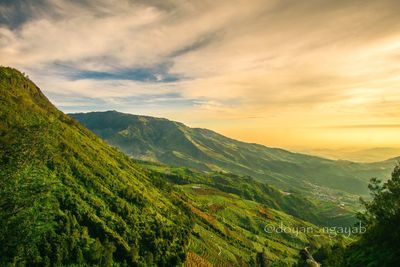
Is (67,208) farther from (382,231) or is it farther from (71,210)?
(382,231)

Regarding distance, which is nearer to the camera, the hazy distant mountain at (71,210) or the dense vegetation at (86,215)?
the hazy distant mountain at (71,210)

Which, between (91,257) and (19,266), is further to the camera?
(91,257)

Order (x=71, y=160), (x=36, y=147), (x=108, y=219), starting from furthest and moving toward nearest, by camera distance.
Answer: (x=71, y=160) < (x=108, y=219) < (x=36, y=147)

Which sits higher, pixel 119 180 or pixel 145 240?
pixel 119 180

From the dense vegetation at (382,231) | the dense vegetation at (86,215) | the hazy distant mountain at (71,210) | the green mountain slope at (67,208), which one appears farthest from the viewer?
the dense vegetation at (382,231)

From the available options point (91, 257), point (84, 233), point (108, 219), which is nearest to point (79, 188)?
point (108, 219)

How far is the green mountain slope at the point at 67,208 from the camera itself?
73688 mm

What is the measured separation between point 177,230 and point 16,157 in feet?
372

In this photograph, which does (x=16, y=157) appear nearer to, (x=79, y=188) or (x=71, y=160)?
(x=79, y=188)

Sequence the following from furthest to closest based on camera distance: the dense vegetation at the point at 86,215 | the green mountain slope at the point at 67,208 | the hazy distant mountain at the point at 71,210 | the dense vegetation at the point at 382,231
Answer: the dense vegetation at the point at 382,231 < the dense vegetation at the point at 86,215 < the hazy distant mountain at the point at 71,210 < the green mountain slope at the point at 67,208

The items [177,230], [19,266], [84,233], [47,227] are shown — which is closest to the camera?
[19,266]

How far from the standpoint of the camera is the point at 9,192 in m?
69.7

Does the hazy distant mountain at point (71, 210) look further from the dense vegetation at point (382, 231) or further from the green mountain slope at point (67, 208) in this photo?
the dense vegetation at point (382, 231)

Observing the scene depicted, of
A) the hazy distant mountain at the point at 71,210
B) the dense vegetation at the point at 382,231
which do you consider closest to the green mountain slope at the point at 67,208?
the hazy distant mountain at the point at 71,210
